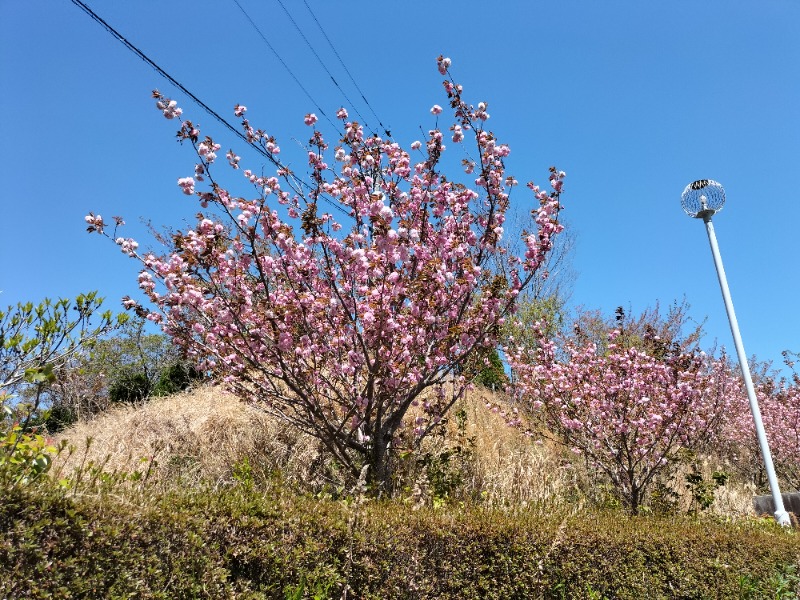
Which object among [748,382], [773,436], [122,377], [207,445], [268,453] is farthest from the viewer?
[122,377]

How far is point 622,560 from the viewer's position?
13.9ft

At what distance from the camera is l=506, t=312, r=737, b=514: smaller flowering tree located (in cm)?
708

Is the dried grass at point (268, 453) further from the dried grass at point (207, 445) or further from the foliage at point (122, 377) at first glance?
the foliage at point (122, 377)

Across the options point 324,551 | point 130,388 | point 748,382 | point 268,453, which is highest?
point 130,388

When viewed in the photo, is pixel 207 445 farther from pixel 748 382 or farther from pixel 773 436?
pixel 773 436

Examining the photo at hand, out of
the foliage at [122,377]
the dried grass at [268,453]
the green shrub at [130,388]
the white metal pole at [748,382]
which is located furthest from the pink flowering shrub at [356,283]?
the green shrub at [130,388]

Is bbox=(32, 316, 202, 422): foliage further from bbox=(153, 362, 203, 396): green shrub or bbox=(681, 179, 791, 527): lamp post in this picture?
bbox=(681, 179, 791, 527): lamp post

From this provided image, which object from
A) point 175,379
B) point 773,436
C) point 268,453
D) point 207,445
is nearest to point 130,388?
point 175,379

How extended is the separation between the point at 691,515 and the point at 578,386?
206 centimetres

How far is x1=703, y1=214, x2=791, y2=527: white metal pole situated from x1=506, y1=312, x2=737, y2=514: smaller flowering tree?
145cm

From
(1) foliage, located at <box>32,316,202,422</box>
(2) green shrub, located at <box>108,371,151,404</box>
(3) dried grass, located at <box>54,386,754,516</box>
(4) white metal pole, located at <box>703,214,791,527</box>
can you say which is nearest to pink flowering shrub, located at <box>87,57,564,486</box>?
(3) dried grass, located at <box>54,386,754,516</box>

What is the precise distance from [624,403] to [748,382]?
121 inches

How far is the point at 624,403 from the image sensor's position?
280 inches

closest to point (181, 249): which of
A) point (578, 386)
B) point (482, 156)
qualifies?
point (482, 156)
